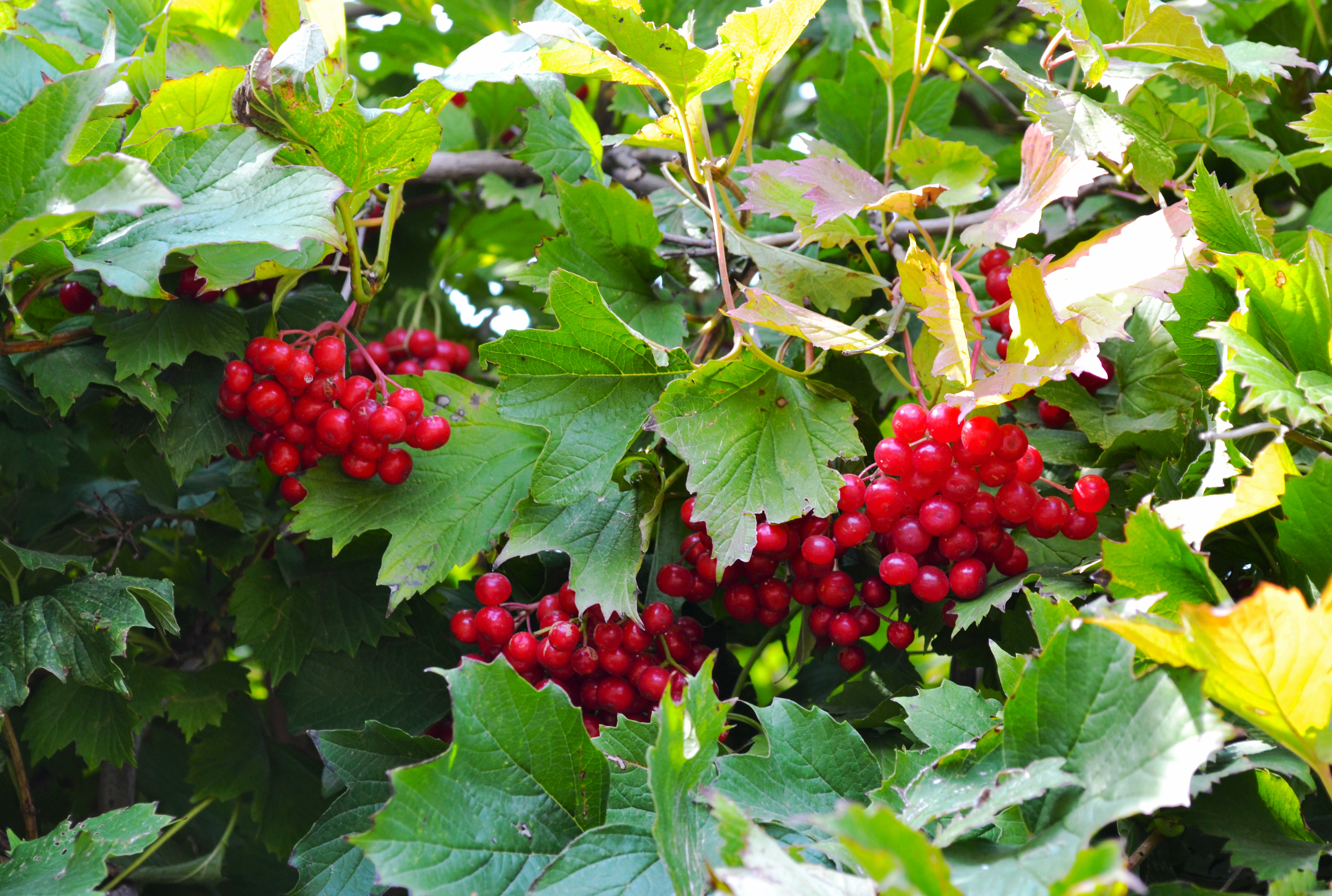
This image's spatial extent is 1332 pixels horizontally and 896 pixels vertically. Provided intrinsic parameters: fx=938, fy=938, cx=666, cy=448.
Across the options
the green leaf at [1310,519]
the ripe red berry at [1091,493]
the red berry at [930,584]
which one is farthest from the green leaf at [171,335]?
the green leaf at [1310,519]

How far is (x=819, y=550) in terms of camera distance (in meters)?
0.84

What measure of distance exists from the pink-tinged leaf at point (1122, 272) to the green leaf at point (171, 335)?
0.81 metres

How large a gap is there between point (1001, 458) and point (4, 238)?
→ 2.55 feet

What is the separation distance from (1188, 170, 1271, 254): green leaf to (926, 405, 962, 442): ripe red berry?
0.25m

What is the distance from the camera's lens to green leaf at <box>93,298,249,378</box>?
947mm

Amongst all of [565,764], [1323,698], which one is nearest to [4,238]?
[565,764]

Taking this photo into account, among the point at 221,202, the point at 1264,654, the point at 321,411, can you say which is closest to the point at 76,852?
the point at 321,411

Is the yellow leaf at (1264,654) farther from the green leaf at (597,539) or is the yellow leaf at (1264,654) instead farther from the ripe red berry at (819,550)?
the green leaf at (597,539)

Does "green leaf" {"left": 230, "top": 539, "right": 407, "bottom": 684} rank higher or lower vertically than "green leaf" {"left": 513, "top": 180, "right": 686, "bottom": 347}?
lower

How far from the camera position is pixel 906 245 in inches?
46.4

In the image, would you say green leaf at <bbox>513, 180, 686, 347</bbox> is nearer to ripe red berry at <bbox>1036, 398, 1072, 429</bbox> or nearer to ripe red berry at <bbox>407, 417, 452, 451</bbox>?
ripe red berry at <bbox>407, 417, 452, 451</bbox>

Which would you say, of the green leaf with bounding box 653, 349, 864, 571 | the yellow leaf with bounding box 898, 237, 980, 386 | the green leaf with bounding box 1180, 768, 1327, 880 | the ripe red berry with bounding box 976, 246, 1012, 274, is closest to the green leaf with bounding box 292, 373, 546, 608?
the green leaf with bounding box 653, 349, 864, 571

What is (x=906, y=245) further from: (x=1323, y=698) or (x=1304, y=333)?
(x=1323, y=698)

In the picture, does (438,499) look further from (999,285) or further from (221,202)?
(999,285)
